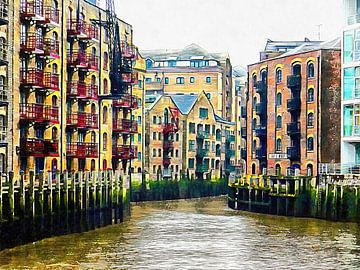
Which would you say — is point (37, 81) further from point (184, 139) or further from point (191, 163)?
point (191, 163)

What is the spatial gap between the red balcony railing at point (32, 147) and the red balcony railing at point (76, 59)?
9737 millimetres

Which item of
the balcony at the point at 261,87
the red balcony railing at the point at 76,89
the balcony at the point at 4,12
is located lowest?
the red balcony railing at the point at 76,89

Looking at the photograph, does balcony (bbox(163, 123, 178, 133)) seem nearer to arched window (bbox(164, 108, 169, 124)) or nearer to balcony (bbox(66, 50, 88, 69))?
arched window (bbox(164, 108, 169, 124))

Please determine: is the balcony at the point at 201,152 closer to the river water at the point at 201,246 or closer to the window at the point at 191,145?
the window at the point at 191,145

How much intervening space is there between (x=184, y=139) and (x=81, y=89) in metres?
40.5

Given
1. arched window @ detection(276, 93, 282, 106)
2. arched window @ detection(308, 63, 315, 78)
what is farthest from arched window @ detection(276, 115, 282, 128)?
arched window @ detection(308, 63, 315, 78)

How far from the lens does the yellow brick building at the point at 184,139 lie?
10675 cm

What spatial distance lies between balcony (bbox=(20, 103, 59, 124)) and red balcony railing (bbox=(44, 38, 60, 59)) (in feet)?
12.5

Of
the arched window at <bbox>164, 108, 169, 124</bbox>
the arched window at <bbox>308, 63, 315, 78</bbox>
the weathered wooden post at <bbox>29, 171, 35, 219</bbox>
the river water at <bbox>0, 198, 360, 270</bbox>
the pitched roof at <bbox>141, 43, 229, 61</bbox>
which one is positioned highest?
Answer: the pitched roof at <bbox>141, 43, 229, 61</bbox>

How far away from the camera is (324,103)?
3167 inches

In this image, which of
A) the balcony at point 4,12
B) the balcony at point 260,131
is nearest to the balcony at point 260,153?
the balcony at point 260,131

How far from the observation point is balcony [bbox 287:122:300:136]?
83.7 m

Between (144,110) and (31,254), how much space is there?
202ft

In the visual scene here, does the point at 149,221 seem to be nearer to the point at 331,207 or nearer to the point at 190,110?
the point at 331,207
